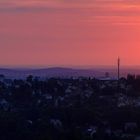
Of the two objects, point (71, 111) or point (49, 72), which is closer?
point (71, 111)

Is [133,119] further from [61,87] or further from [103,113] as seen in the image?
[61,87]

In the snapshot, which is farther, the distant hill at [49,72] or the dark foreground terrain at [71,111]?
the distant hill at [49,72]

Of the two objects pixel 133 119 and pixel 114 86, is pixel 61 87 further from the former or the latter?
pixel 133 119

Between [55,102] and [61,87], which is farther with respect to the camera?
[61,87]

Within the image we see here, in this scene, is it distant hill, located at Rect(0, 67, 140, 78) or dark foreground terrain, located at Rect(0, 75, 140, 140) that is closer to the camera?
dark foreground terrain, located at Rect(0, 75, 140, 140)

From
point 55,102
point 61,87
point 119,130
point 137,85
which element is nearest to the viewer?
point 119,130

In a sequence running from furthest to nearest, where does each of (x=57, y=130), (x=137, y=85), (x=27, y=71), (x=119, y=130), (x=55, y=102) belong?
1. (x=27, y=71)
2. (x=137, y=85)
3. (x=55, y=102)
4. (x=119, y=130)
5. (x=57, y=130)

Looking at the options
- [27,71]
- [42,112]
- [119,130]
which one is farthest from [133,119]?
[27,71]
